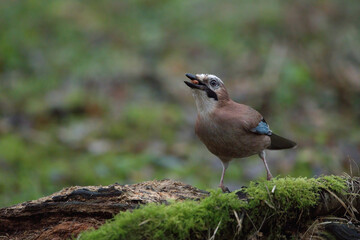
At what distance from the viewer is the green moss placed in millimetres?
2895

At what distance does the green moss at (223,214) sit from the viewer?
2895mm

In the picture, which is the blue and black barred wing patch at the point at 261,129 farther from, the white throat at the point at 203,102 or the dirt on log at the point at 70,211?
the dirt on log at the point at 70,211

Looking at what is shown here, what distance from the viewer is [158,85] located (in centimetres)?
1027

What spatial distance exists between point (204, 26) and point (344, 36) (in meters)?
3.71

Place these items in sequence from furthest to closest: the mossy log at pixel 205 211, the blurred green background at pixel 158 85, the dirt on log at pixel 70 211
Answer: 1. the blurred green background at pixel 158 85
2. the dirt on log at pixel 70 211
3. the mossy log at pixel 205 211

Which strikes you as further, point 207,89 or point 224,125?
point 207,89

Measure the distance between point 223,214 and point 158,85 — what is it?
7.36 metres

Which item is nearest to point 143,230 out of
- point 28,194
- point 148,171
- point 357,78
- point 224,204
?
point 224,204

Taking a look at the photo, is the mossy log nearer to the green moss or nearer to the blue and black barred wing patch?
the green moss

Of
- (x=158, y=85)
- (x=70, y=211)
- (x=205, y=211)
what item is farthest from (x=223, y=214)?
(x=158, y=85)

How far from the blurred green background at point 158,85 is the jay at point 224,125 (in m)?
1.39

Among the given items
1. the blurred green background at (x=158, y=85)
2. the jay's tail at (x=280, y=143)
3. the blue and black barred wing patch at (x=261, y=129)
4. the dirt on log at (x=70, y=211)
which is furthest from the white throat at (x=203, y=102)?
the blurred green background at (x=158, y=85)

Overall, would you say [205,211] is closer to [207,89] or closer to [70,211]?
[70,211]

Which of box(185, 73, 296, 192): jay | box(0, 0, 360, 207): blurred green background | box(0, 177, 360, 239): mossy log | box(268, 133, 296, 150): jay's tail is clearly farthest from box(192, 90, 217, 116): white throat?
box(0, 0, 360, 207): blurred green background
